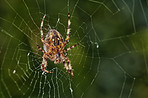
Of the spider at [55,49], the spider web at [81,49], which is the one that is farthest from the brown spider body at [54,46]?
the spider web at [81,49]

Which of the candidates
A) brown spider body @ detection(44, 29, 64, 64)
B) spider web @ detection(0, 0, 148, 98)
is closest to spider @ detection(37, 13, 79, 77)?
brown spider body @ detection(44, 29, 64, 64)

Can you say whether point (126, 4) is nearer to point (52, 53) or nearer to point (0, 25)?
point (52, 53)

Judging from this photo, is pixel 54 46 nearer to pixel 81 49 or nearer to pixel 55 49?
pixel 55 49

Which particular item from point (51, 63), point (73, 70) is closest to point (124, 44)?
point (73, 70)

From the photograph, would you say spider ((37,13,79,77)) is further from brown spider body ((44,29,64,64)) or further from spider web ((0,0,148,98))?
spider web ((0,0,148,98))

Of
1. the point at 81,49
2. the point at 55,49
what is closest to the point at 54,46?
the point at 55,49
